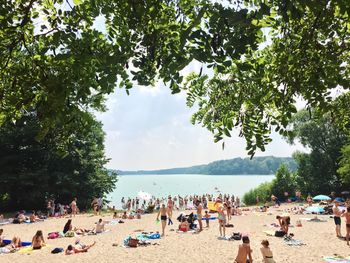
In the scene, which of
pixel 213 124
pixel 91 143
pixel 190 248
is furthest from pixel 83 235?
pixel 91 143

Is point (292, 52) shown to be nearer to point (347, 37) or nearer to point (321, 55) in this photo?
point (321, 55)

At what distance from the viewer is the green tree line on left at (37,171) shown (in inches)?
1393

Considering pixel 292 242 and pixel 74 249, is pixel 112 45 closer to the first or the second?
A: pixel 74 249

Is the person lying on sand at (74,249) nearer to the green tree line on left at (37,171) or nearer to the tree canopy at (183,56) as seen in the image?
the tree canopy at (183,56)

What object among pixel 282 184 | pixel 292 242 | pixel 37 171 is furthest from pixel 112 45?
pixel 282 184

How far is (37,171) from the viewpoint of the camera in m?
35.6

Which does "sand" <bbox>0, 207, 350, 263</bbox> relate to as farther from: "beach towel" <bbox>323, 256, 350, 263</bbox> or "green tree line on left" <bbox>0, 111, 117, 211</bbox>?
"green tree line on left" <bbox>0, 111, 117, 211</bbox>

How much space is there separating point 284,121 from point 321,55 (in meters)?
1.80

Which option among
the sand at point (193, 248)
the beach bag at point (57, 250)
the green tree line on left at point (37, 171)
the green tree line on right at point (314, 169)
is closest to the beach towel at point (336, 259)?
the sand at point (193, 248)

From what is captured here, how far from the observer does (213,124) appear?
23.6 feet

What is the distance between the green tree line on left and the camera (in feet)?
116

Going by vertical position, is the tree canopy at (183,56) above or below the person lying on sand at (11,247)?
above

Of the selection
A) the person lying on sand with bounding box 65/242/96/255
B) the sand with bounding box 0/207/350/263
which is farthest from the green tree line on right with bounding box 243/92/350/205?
the person lying on sand with bounding box 65/242/96/255

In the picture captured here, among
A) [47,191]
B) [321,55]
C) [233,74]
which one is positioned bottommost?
[47,191]
